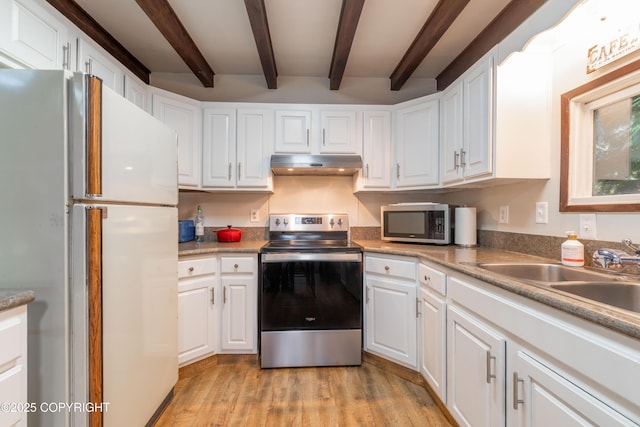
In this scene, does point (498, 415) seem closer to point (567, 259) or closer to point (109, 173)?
point (567, 259)

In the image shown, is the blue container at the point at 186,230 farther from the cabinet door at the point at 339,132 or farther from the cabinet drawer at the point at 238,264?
the cabinet door at the point at 339,132

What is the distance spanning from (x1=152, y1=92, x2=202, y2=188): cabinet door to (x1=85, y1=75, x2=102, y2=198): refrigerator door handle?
119 cm

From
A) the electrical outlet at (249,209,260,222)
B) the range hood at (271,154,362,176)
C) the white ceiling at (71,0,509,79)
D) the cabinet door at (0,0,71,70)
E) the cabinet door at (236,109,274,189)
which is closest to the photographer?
the cabinet door at (0,0,71,70)

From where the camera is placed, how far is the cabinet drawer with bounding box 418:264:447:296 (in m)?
1.51

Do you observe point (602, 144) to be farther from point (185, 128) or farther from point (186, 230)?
point (186, 230)

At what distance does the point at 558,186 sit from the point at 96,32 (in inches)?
119

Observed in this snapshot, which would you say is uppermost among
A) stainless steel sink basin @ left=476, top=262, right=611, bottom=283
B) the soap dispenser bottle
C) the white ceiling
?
the white ceiling

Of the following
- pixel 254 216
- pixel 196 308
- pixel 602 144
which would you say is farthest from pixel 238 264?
pixel 602 144

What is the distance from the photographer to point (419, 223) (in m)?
2.21

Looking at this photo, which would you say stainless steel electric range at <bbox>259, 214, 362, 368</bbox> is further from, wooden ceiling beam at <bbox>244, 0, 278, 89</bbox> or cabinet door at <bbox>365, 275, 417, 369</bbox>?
wooden ceiling beam at <bbox>244, 0, 278, 89</bbox>

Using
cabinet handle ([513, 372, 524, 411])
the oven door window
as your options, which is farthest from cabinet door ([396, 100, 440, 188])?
cabinet handle ([513, 372, 524, 411])

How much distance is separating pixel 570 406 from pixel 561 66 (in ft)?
5.25

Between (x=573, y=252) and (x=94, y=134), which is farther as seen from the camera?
(x=573, y=252)

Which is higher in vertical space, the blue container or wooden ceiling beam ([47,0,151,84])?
wooden ceiling beam ([47,0,151,84])
